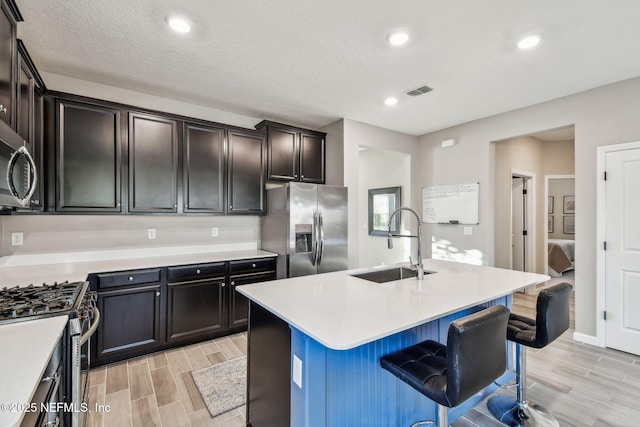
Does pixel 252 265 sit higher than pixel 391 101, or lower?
lower

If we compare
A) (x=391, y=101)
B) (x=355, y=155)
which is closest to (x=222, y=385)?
(x=355, y=155)

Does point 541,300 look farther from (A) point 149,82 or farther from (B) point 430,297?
(A) point 149,82

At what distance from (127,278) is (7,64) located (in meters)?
1.78

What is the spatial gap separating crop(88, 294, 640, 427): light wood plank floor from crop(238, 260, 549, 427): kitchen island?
1.74 feet

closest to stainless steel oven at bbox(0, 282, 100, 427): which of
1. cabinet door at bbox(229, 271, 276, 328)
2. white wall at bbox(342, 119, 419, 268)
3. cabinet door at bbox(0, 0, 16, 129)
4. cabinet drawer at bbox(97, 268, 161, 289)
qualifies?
cabinet drawer at bbox(97, 268, 161, 289)

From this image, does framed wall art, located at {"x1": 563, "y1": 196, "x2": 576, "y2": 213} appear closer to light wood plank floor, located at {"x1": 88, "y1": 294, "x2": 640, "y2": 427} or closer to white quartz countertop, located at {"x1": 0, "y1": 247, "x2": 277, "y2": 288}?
light wood plank floor, located at {"x1": 88, "y1": 294, "x2": 640, "y2": 427}

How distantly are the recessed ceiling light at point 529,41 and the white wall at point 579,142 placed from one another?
145cm

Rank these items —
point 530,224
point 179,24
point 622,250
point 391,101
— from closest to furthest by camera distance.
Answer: point 179,24
point 622,250
point 391,101
point 530,224

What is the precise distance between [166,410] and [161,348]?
98 cm

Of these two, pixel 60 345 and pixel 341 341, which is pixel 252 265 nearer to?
pixel 60 345

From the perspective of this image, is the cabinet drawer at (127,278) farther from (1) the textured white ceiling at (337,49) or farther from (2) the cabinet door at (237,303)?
(1) the textured white ceiling at (337,49)

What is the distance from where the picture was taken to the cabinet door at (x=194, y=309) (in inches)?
117

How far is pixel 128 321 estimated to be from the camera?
2.75 meters

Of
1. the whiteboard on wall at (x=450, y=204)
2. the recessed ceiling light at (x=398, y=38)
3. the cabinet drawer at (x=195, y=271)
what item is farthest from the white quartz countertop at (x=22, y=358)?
the whiteboard on wall at (x=450, y=204)
